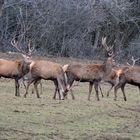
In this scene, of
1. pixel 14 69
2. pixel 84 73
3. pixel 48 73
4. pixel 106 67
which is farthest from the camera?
pixel 106 67

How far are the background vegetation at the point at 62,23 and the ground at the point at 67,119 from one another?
704 inches

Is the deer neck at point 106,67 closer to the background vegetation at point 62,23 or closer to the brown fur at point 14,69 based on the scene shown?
the brown fur at point 14,69

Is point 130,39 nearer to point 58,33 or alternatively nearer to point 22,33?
point 58,33

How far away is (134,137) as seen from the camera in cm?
1198

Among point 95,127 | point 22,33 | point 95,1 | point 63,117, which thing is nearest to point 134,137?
point 95,127

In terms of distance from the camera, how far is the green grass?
38.2ft

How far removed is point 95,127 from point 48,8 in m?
24.1

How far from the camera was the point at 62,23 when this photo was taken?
3750 centimetres

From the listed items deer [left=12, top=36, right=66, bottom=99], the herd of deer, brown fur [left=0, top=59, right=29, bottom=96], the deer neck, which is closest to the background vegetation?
the deer neck

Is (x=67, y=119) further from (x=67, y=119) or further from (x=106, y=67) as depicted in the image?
(x=106, y=67)

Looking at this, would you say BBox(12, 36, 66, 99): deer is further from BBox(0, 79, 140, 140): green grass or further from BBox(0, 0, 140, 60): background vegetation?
BBox(0, 0, 140, 60): background vegetation

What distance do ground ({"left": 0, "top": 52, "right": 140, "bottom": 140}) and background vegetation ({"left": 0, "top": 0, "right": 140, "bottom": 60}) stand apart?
58.7 feet

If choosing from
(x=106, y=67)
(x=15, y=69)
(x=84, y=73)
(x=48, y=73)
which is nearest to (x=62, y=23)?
(x=106, y=67)

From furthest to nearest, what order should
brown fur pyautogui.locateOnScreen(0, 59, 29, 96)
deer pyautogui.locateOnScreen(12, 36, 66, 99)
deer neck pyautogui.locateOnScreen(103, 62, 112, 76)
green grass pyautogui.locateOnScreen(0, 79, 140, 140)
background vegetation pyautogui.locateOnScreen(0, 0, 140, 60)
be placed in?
1. background vegetation pyautogui.locateOnScreen(0, 0, 140, 60)
2. deer neck pyautogui.locateOnScreen(103, 62, 112, 76)
3. brown fur pyautogui.locateOnScreen(0, 59, 29, 96)
4. deer pyautogui.locateOnScreen(12, 36, 66, 99)
5. green grass pyautogui.locateOnScreen(0, 79, 140, 140)
